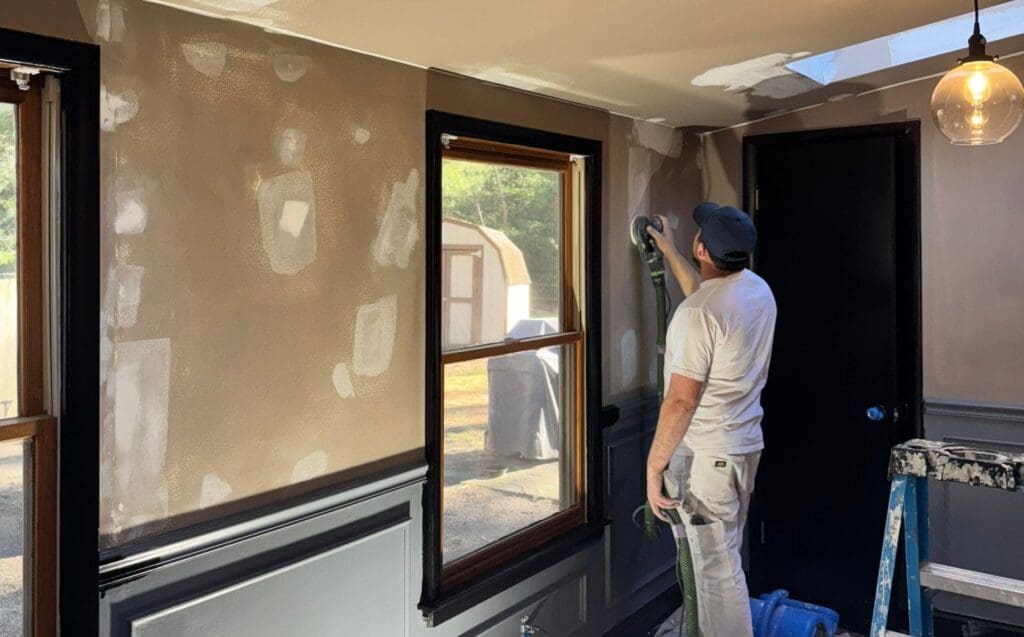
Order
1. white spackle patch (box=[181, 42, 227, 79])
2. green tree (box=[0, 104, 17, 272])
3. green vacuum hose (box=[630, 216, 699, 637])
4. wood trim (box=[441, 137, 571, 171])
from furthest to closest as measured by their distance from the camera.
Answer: green vacuum hose (box=[630, 216, 699, 637])
wood trim (box=[441, 137, 571, 171])
white spackle patch (box=[181, 42, 227, 79])
green tree (box=[0, 104, 17, 272])

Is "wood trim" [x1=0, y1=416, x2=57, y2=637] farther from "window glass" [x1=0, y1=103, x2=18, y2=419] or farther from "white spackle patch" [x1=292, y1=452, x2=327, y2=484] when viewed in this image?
"white spackle patch" [x1=292, y1=452, x2=327, y2=484]

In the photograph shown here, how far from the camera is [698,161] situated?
4.02 m

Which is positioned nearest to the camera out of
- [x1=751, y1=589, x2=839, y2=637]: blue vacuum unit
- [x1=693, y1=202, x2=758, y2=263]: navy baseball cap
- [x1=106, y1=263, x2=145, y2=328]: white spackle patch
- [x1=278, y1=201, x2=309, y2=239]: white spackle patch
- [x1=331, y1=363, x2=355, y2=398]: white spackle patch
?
[x1=106, y1=263, x2=145, y2=328]: white spackle patch

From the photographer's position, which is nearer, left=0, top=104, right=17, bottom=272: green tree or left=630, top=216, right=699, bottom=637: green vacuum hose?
left=0, top=104, right=17, bottom=272: green tree

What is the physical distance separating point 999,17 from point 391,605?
9.54 ft

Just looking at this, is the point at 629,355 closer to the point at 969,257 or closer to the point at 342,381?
the point at 969,257

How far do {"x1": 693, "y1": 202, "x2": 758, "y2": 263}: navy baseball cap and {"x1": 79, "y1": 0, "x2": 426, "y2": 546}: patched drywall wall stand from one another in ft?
3.35

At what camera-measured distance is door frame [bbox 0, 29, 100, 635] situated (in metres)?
1.61

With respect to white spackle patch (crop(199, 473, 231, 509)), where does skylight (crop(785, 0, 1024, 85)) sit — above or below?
above

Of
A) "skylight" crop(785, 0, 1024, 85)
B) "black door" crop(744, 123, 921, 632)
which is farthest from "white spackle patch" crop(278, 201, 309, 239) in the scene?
"black door" crop(744, 123, 921, 632)

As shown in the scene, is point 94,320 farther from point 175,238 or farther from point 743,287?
point 743,287

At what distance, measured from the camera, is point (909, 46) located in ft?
10.1

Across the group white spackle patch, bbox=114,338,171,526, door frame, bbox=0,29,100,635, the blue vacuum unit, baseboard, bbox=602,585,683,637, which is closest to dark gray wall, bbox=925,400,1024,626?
the blue vacuum unit

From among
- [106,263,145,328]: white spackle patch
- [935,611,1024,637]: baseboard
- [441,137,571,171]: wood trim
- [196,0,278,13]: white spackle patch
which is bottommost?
[935,611,1024,637]: baseboard
